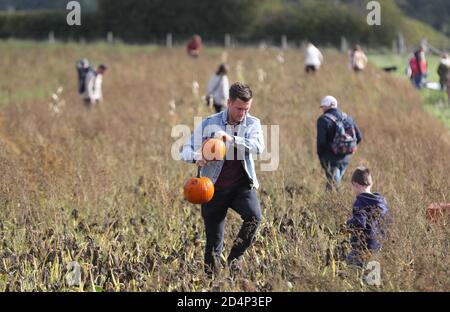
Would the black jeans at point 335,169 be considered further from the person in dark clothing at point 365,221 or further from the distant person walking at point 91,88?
the distant person walking at point 91,88

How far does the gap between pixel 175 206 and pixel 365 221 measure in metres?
2.43

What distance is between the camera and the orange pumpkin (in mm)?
5871

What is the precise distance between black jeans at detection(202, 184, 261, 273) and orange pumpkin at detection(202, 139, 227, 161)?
449mm

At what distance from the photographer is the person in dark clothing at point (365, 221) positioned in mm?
6059

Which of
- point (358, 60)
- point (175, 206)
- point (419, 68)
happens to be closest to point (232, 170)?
point (175, 206)

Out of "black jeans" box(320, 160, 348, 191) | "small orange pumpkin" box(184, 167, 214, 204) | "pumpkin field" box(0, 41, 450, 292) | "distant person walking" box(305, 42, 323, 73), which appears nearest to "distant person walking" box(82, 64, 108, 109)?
"pumpkin field" box(0, 41, 450, 292)

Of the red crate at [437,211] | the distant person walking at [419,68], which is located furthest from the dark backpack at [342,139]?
the distant person walking at [419,68]

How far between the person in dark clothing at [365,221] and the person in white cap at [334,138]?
2622mm

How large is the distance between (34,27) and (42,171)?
50742mm

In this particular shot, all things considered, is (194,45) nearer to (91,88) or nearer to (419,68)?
(419,68)

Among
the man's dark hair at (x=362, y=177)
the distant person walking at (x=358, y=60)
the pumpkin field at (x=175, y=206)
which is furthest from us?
the distant person walking at (x=358, y=60)

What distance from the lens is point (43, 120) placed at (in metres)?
14.7

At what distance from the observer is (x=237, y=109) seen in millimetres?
6059

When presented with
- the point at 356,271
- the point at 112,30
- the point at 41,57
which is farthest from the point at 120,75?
the point at 112,30
